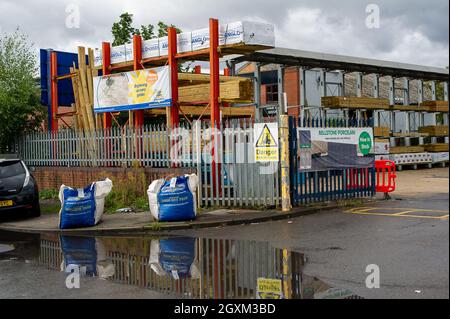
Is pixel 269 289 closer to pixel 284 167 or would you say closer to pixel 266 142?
pixel 284 167

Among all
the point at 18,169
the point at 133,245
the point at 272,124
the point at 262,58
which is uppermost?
the point at 262,58

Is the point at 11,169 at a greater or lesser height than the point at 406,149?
lesser

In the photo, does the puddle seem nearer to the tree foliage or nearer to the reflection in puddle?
the reflection in puddle

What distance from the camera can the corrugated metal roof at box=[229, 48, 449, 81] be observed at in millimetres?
24938

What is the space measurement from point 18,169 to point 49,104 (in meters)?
6.95

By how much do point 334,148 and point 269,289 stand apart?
27.3 feet

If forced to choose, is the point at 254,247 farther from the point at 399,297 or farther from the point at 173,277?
the point at 399,297

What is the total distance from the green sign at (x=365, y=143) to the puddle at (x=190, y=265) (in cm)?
640

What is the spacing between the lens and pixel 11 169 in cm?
1446

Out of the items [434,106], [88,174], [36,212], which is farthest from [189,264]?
[434,106]

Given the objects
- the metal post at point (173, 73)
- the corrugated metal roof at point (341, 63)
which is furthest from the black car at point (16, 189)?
the corrugated metal roof at point (341, 63)

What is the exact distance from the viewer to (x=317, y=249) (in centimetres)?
884

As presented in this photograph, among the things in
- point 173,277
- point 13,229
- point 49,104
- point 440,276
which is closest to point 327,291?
point 440,276

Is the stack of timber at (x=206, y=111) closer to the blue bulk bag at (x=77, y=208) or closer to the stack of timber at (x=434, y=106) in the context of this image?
the blue bulk bag at (x=77, y=208)
